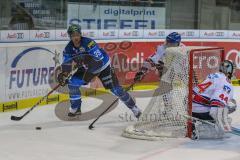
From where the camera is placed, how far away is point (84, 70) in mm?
7680

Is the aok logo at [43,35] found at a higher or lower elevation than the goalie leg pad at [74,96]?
higher

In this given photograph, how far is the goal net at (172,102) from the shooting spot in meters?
6.43

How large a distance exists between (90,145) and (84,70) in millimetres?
1777

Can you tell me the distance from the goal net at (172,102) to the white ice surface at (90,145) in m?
0.15

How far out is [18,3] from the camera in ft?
29.3

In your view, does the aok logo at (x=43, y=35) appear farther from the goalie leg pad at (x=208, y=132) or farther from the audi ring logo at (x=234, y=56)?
the audi ring logo at (x=234, y=56)

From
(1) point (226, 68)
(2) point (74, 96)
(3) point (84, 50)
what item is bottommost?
(2) point (74, 96)

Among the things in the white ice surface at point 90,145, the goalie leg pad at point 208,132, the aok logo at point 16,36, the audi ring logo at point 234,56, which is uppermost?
the aok logo at point 16,36

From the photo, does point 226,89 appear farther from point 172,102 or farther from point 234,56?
point 234,56

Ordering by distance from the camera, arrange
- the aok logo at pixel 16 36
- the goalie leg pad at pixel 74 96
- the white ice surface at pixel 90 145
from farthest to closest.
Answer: the aok logo at pixel 16 36
the goalie leg pad at pixel 74 96
the white ice surface at pixel 90 145

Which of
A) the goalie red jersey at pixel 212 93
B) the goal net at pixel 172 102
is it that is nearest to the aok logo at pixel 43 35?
the goal net at pixel 172 102

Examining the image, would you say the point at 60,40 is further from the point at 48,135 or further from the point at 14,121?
the point at 48,135

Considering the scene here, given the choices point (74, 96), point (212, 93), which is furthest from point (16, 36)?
point (212, 93)

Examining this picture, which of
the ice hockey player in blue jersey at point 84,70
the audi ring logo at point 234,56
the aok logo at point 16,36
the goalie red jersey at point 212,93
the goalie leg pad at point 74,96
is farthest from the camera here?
the audi ring logo at point 234,56
